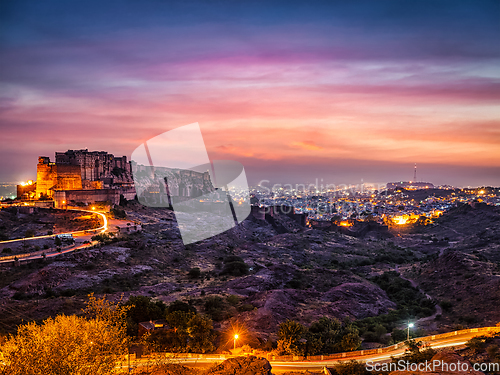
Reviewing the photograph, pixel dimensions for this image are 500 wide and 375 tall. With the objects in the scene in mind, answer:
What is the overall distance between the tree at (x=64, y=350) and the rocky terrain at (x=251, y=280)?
636 centimetres

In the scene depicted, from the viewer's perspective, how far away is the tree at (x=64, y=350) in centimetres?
888

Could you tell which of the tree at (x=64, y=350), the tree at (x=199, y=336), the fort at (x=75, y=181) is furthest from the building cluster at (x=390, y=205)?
the tree at (x=64, y=350)

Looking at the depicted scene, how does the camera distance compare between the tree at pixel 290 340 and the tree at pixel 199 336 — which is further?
the tree at pixel 199 336

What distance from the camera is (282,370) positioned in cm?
1333

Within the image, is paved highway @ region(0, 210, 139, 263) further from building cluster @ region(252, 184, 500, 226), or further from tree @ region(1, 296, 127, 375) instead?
building cluster @ region(252, 184, 500, 226)

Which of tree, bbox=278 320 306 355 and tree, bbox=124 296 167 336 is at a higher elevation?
tree, bbox=124 296 167 336

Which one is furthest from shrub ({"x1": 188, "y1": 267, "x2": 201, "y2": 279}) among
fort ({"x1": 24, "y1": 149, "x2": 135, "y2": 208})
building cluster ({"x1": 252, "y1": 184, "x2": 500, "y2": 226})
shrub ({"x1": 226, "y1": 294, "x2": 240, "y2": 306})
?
building cluster ({"x1": 252, "y1": 184, "x2": 500, "y2": 226})

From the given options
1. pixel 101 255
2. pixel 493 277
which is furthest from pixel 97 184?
pixel 493 277

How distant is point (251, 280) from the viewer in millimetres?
26406

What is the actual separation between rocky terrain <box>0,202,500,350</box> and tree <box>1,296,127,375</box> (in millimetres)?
6362

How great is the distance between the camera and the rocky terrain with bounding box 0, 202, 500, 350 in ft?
62.8

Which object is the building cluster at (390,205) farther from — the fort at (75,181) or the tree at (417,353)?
the tree at (417,353)

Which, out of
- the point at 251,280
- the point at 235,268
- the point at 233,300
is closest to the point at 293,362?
the point at 233,300

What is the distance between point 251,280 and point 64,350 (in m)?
17.9
